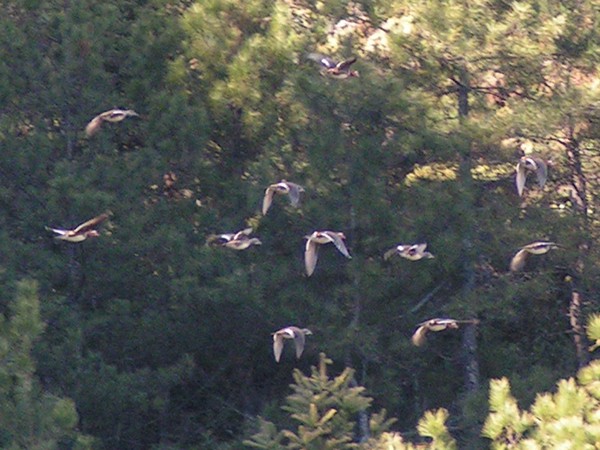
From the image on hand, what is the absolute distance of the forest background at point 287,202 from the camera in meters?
11.1

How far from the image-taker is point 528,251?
11.0 metres

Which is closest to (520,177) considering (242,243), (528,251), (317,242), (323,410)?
(528,251)

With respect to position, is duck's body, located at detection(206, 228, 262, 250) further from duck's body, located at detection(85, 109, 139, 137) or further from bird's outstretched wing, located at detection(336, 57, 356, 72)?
bird's outstretched wing, located at detection(336, 57, 356, 72)

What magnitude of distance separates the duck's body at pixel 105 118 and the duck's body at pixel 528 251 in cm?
308

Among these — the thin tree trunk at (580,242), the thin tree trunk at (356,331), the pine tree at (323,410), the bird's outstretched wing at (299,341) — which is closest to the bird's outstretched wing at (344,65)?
the thin tree trunk at (356,331)

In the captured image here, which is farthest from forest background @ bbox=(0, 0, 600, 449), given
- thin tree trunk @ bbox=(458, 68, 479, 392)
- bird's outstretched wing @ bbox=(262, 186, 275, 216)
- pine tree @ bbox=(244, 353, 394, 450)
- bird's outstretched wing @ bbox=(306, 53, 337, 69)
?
pine tree @ bbox=(244, 353, 394, 450)

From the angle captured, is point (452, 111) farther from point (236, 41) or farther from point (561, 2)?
point (236, 41)

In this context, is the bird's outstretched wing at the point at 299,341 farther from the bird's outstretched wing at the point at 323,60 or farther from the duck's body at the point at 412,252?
the bird's outstretched wing at the point at 323,60

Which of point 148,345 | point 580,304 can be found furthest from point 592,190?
point 148,345

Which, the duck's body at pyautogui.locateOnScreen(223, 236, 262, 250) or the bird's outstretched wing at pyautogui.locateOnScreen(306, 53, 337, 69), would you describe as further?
the duck's body at pyautogui.locateOnScreen(223, 236, 262, 250)

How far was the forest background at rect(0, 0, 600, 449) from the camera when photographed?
11086 mm

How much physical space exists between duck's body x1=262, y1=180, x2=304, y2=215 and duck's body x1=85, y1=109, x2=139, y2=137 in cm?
117

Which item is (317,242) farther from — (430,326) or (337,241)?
(430,326)

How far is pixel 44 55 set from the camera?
1213 centimetres
